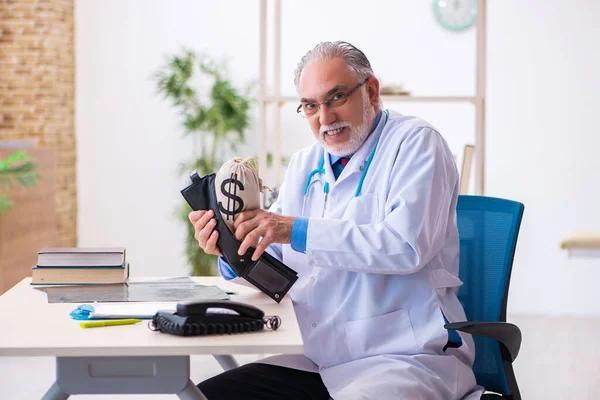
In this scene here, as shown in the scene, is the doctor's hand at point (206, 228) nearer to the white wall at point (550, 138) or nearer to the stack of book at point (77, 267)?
the stack of book at point (77, 267)

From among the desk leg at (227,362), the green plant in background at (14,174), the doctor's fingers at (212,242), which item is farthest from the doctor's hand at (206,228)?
the green plant in background at (14,174)

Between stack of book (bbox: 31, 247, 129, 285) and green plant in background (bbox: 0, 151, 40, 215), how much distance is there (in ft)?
8.12

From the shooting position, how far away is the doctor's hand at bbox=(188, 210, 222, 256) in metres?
1.68

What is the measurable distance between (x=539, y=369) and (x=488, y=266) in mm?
2363

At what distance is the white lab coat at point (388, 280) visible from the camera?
166 cm

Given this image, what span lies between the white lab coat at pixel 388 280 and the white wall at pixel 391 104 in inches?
157

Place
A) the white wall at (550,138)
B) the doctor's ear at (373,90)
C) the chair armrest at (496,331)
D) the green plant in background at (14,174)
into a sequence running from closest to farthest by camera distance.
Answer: the chair armrest at (496,331) < the doctor's ear at (373,90) < the green plant in background at (14,174) < the white wall at (550,138)

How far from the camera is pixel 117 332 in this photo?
141 cm

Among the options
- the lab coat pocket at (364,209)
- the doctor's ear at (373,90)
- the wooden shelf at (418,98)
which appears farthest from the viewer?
the wooden shelf at (418,98)

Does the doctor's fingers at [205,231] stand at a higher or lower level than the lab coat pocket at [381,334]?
higher

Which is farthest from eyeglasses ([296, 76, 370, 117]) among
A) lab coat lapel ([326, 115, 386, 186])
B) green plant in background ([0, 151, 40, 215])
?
green plant in background ([0, 151, 40, 215])

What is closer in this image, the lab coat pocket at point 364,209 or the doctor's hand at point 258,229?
the doctor's hand at point 258,229

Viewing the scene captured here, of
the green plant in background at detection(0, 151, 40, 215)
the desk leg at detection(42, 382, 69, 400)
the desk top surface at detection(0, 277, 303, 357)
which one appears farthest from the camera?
the green plant in background at detection(0, 151, 40, 215)

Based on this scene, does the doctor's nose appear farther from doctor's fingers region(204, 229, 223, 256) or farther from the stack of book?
the stack of book
